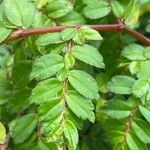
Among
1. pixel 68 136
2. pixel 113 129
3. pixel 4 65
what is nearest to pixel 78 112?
pixel 68 136

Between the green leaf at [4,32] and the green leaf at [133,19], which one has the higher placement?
the green leaf at [4,32]

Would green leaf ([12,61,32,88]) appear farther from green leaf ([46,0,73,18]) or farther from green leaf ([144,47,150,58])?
green leaf ([144,47,150,58])

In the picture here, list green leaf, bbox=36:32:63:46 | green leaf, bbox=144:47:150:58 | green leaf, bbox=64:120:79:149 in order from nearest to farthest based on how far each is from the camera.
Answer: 1. green leaf, bbox=64:120:79:149
2. green leaf, bbox=36:32:63:46
3. green leaf, bbox=144:47:150:58

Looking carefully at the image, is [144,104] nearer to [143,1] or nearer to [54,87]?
[54,87]

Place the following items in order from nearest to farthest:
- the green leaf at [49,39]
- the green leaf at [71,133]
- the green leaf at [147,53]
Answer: the green leaf at [71,133]
the green leaf at [49,39]
the green leaf at [147,53]

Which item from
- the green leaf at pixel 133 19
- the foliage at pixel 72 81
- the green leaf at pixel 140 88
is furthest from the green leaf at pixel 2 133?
the green leaf at pixel 133 19

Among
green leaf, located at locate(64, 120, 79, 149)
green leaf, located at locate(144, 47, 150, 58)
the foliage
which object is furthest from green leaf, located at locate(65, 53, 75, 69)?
green leaf, located at locate(144, 47, 150, 58)

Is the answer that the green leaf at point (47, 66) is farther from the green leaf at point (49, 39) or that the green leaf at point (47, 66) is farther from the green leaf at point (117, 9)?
the green leaf at point (117, 9)
